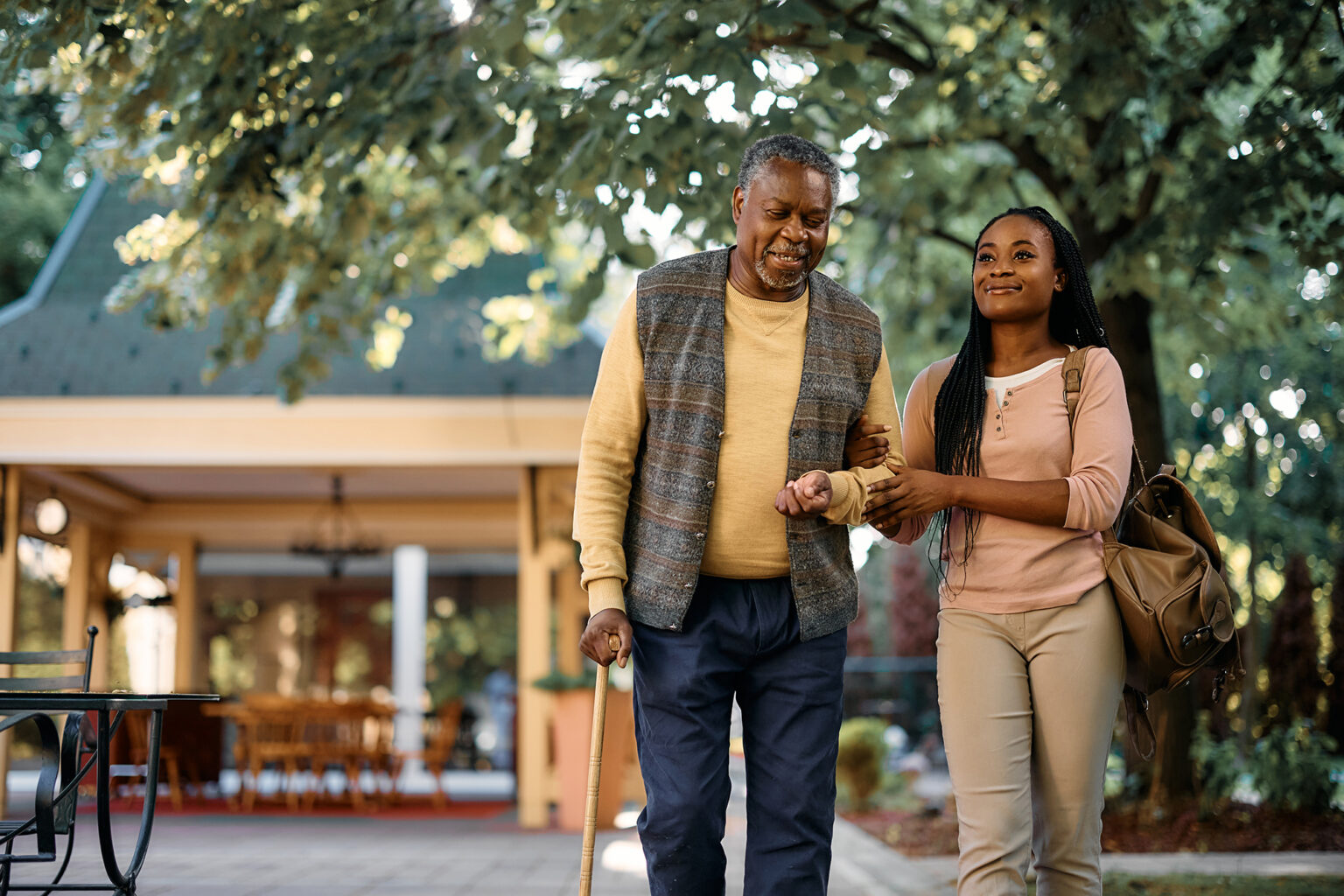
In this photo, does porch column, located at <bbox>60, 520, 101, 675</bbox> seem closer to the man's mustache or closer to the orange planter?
the orange planter

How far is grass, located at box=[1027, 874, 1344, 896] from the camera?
16.3 feet

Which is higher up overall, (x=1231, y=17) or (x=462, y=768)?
(x=1231, y=17)

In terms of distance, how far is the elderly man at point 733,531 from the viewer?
2613 mm

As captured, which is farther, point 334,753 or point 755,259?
point 334,753

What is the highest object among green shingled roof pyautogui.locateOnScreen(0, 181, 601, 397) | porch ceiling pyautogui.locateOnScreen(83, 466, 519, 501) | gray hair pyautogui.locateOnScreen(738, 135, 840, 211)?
green shingled roof pyautogui.locateOnScreen(0, 181, 601, 397)

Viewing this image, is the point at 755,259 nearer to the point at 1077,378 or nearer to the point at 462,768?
the point at 1077,378

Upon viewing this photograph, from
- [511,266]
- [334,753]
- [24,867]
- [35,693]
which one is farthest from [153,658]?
[35,693]

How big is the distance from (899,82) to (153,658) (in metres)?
10.4

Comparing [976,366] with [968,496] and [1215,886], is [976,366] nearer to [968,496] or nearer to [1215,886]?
[968,496]

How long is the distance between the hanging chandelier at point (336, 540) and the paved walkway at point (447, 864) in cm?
316

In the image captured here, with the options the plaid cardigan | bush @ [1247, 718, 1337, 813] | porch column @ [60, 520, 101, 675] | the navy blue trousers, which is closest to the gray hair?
the plaid cardigan

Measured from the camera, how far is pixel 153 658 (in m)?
14.2

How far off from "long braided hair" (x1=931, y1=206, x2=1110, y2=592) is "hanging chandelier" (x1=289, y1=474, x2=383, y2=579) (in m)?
9.42

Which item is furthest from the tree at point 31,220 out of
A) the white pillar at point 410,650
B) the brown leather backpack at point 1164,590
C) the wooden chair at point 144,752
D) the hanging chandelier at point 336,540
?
the brown leather backpack at point 1164,590
